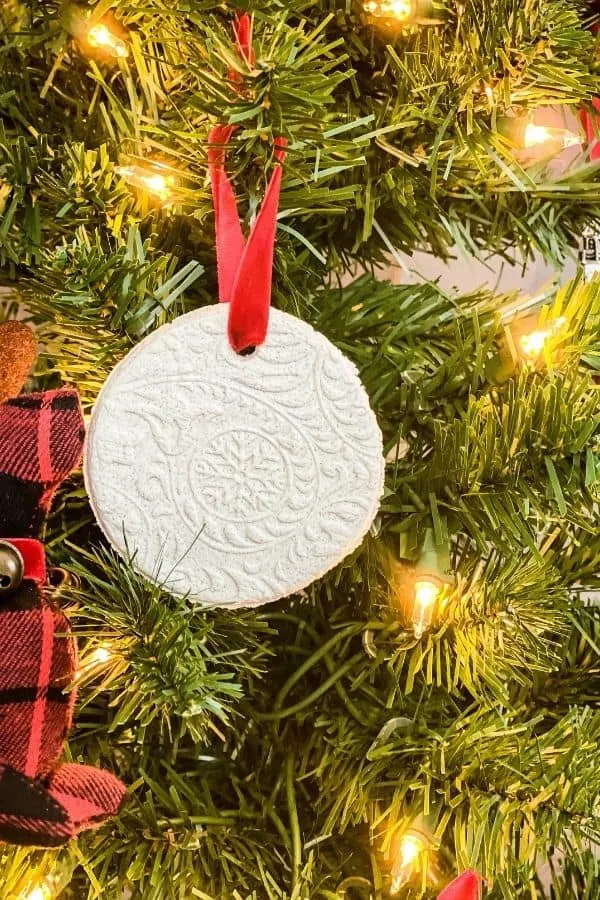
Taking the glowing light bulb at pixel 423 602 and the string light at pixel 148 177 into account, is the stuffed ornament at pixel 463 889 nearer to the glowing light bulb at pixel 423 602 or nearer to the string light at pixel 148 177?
the glowing light bulb at pixel 423 602

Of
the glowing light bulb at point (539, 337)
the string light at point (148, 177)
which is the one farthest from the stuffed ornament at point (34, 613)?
the glowing light bulb at point (539, 337)

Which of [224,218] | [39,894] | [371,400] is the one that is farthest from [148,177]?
[39,894]

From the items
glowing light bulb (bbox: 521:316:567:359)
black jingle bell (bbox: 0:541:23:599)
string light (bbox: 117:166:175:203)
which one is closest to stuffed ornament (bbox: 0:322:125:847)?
black jingle bell (bbox: 0:541:23:599)

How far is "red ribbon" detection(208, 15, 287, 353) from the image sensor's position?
0.33 m

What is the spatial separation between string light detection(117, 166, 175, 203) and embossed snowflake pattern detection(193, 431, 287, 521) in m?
0.13

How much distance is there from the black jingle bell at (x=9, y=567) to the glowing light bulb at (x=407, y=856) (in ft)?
0.78

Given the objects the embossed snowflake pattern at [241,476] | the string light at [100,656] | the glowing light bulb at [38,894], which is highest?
→ the embossed snowflake pattern at [241,476]

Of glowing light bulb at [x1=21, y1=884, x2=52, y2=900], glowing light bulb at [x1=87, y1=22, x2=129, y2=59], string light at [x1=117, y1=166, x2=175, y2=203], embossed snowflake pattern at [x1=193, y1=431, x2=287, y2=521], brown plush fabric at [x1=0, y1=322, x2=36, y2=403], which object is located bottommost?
glowing light bulb at [x1=21, y1=884, x2=52, y2=900]

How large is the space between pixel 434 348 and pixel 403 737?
229mm

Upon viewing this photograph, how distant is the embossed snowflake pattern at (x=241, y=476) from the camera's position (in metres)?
0.35

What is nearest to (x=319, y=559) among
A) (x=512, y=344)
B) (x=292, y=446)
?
(x=292, y=446)

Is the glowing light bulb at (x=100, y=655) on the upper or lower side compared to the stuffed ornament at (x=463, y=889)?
upper

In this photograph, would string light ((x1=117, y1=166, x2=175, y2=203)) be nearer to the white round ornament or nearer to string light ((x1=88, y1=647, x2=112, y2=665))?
the white round ornament

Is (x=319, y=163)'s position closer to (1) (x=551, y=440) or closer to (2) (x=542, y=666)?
(1) (x=551, y=440)
